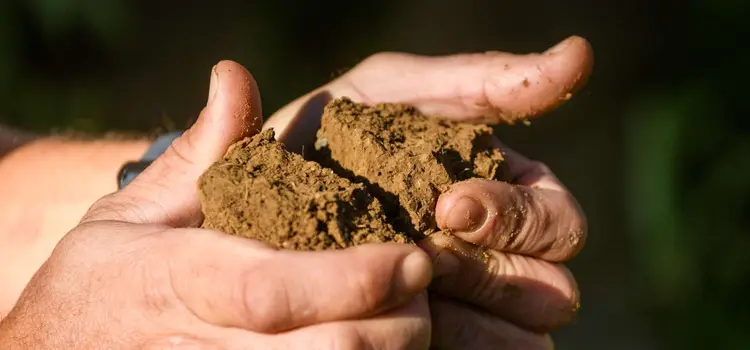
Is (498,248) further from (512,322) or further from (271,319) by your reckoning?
(271,319)

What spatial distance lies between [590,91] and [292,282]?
429 cm

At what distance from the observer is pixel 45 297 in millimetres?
1594

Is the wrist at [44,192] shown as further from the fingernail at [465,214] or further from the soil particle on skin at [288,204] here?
the fingernail at [465,214]

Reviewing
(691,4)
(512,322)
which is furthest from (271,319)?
(691,4)

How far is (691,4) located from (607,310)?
82.1 inches

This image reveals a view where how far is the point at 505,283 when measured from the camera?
6.08 feet

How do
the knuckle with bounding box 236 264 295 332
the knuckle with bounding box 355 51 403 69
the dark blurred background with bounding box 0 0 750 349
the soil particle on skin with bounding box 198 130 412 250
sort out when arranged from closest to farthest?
1. the knuckle with bounding box 236 264 295 332
2. the soil particle on skin with bounding box 198 130 412 250
3. the knuckle with bounding box 355 51 403 69
4. the dark blurred background with bounding box 0 0 750 349

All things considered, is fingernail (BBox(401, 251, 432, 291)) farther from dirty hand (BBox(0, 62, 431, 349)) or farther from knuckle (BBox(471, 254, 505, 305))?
knuckle (BBox(471, 254, 505, 305))

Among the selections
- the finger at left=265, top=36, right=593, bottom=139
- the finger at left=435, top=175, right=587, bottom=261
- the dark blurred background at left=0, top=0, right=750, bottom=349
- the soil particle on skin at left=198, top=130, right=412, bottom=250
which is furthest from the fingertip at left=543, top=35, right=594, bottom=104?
the dark blurred background at left=0, top=0, right=750, bottom=349

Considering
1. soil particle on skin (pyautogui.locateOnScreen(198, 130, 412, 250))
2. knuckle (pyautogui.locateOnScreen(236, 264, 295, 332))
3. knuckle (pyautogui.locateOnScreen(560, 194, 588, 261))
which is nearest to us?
knuckle (pyautogui.locateOnScreen(236, 264, 295, 332))

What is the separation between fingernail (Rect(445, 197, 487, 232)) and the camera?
62.9 inches

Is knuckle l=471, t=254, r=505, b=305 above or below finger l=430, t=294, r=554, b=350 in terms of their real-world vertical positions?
above

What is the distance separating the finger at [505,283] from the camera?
168 cm

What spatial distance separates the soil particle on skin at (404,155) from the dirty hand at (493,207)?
0.06m
